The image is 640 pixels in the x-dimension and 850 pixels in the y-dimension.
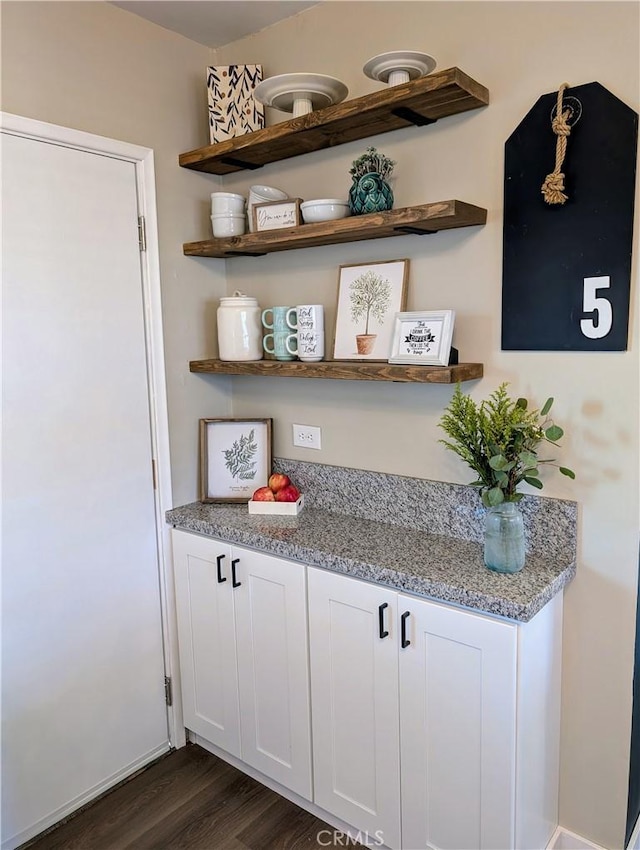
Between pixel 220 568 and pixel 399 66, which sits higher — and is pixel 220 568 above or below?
below

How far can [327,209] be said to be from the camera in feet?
6.33

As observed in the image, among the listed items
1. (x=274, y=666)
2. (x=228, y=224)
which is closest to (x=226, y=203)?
(x=228, y=224)

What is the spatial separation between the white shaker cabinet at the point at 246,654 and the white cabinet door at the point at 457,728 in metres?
0.37

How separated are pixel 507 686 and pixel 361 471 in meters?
0.84

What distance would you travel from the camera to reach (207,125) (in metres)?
2.36

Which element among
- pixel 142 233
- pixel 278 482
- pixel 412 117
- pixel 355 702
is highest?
pixel 412 117

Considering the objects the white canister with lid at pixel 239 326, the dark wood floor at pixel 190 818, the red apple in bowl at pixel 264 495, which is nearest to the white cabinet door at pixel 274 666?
the dark wood floor at pixel 190 818

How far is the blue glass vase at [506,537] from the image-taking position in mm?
1630

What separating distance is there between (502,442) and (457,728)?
74 centimetres

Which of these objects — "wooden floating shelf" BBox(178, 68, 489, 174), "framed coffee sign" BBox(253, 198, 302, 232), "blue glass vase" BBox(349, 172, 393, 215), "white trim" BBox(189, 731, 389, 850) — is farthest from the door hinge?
"white trim" BBox(189, 731, 389, 850)

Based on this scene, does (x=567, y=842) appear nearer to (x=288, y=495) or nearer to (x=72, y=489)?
(x=288, y=495)

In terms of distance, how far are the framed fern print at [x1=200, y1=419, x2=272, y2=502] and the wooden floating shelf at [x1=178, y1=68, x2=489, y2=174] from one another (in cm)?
93

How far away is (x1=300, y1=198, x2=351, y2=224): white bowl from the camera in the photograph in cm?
193

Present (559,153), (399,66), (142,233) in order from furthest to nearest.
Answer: (142,233), (399,66), (559,153)
